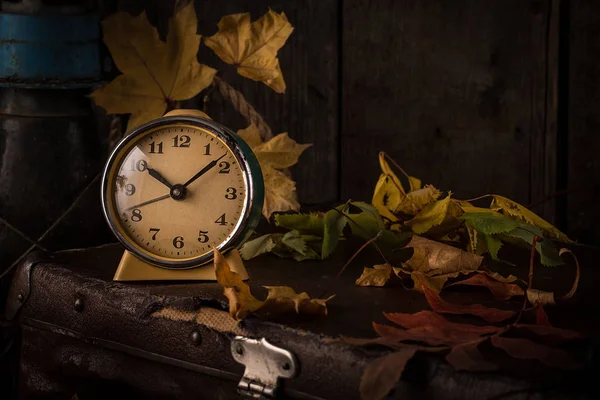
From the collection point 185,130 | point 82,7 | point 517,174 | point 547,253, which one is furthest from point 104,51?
point 547,253

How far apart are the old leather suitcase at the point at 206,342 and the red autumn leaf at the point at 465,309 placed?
32 millimetres

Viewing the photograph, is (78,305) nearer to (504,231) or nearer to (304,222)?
(304,222)

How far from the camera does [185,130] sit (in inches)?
48.4

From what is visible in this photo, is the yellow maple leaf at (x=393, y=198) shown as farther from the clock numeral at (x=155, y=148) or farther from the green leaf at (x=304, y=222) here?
the clock numeral at (x=155, y=148)

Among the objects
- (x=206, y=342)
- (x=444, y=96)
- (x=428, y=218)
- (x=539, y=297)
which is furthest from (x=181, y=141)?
(x=444, y=96)

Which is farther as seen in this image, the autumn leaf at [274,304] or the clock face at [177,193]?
the clock face at [177,193]

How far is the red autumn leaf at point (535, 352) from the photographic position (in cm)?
89

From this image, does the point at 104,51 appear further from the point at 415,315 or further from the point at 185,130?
the point at 415,315

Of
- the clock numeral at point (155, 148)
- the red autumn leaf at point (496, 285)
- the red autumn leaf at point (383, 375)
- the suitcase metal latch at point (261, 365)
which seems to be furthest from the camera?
the clock numeral at point (155, 148)

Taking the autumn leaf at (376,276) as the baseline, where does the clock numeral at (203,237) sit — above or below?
above

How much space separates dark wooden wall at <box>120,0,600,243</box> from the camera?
160cm

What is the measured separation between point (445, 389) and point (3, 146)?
3.13 ft

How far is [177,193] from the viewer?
47.8 inches

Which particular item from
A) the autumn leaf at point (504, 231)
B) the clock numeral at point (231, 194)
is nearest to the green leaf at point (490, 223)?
the autumn leaf at point (504, 231)
